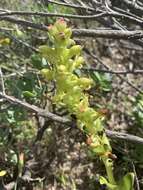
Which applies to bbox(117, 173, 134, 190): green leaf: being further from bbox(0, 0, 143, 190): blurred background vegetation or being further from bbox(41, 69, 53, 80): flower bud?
bbox(0, 0, 143, 190): blurred background vegetation

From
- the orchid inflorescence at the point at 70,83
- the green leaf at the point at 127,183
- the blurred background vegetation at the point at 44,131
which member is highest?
the orchid inflorescence at the point at 70,83

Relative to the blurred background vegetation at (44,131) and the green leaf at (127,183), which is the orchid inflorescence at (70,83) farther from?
the blurred background vegetation at (44,131)

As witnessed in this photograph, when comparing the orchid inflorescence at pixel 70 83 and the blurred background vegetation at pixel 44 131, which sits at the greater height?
the orchid inflorescence at pixel 70 83

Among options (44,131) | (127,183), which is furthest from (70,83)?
(44,131)

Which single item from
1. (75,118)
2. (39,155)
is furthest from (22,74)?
(75,118)

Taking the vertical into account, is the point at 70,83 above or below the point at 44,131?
above

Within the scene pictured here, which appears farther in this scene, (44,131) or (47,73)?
(44,131)

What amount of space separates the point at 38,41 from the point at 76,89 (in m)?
1.58

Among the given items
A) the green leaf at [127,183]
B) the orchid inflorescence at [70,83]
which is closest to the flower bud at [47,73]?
the orchid inflorescence at [70,83]

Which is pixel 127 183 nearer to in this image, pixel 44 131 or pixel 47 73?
pixel 47 73

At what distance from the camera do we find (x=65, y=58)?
4.42 ft

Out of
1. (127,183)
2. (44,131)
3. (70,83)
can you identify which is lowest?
(44,131)

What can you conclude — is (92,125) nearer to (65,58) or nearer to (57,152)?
(65,58)

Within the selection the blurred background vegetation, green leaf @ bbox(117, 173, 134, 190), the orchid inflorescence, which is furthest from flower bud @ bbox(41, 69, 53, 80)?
the blurred background vegetation
